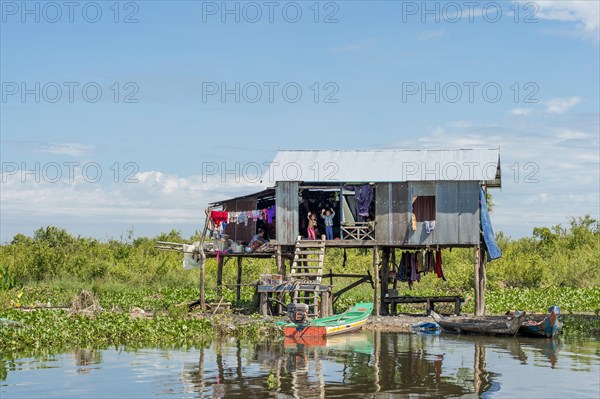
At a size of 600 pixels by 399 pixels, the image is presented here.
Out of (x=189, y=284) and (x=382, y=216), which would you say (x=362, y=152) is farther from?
(x=189, y=284)

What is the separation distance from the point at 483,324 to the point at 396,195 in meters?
5.02

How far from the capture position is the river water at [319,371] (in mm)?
16188

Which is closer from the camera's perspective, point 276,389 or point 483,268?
point 276,389

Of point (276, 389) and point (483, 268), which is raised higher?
point (483, 268)

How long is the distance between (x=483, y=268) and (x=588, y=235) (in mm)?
17930

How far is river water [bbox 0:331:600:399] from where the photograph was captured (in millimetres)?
16188

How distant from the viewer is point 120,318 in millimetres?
23641

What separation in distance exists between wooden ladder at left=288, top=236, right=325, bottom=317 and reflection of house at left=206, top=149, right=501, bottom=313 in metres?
0.43

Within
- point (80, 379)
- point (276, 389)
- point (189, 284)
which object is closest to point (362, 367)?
point (276, 389)

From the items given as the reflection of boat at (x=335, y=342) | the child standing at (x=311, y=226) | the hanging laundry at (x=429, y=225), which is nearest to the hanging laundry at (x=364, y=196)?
the child standing at (x=311, y=226)

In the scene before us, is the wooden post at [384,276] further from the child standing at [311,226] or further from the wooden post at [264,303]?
the wooden post at [264,303]

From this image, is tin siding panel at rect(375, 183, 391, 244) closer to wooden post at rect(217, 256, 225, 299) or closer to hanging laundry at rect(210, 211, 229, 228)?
hanging laundry at rect(210, 211, 229, 228)

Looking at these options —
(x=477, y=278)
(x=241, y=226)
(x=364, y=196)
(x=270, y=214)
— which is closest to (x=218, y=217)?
(x=270, y=214)

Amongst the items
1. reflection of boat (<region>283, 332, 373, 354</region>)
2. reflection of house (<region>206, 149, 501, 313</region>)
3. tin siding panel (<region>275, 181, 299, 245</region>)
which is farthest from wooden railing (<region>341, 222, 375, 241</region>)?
reflection of boat (<region>283, 332, 373, 354</region>)
